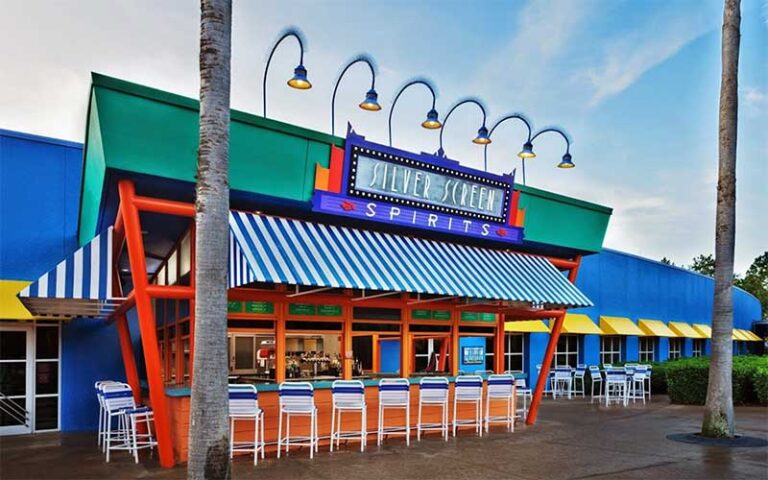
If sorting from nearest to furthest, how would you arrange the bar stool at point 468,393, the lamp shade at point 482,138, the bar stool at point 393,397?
the bar stool at point 393,397 < the bar stool at point 468,393 < the lamp shade at point 482,138

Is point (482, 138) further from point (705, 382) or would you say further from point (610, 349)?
point (610, 349)

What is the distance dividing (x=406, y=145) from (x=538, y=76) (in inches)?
416

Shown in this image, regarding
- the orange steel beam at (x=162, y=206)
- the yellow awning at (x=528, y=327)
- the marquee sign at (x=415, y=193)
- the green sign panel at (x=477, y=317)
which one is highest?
the marquee sign at (x=415, y=193)

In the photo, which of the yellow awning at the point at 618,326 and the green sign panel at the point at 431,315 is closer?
the green sign panel at the point at 431,315

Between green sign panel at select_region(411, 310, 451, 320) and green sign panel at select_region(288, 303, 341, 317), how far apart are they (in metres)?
1.79

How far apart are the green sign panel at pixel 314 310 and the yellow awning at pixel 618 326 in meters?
15.8

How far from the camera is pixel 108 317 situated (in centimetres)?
1280

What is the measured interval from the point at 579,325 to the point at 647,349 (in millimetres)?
7585

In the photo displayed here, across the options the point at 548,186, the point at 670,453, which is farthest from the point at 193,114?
the point at 548,186

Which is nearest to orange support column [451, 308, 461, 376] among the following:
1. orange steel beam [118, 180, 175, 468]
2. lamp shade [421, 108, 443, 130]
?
lamp shade [421, 108, 443, 130]

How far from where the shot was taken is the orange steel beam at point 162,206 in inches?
338

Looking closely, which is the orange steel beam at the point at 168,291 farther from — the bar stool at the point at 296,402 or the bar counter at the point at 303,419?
the bar stool at the point at 296,402

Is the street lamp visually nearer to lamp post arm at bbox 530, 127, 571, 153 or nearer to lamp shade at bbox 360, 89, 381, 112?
lamp post arm at bbox 530, 127, 571, 153

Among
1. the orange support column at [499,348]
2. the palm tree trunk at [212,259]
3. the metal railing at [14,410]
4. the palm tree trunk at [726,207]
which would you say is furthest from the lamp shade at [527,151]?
the metal railing at [14,410]
